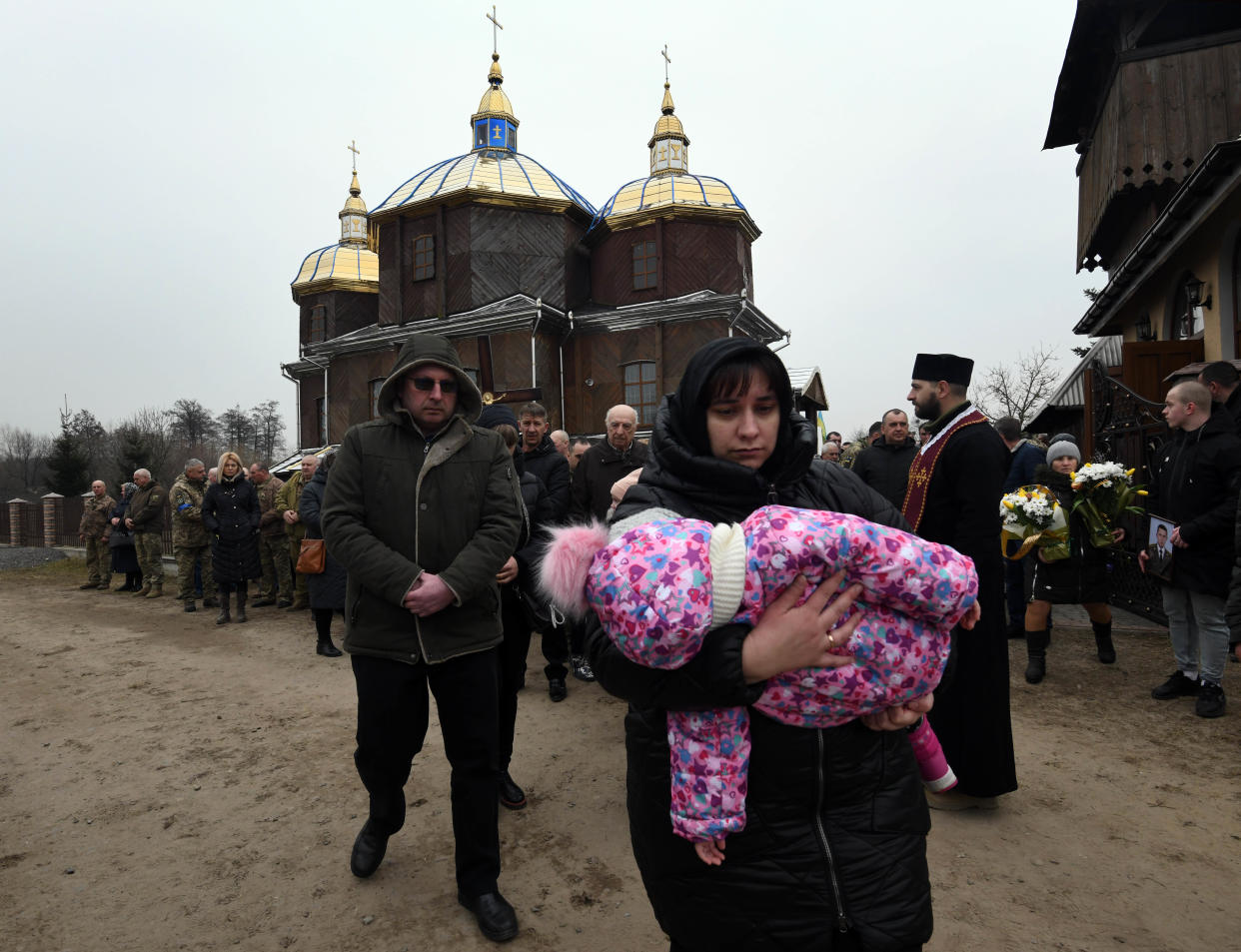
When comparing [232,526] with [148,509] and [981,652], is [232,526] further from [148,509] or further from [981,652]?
[981,652]

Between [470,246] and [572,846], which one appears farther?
[470,246]

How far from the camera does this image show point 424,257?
73.3ft

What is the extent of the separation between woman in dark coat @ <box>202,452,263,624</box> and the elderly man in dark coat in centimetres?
868

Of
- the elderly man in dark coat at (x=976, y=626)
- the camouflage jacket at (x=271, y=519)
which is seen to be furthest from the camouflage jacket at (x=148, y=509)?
the elderly man in dark coat at (x=976, y=626)

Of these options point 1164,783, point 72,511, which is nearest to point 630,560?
point 1164,783

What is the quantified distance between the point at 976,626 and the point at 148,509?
12.9 meters

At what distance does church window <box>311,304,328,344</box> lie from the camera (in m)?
26.3

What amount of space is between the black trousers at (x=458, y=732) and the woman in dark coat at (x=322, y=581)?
4.52 metres

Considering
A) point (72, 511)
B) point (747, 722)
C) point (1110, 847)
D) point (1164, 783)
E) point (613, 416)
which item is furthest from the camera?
point (72, 511)

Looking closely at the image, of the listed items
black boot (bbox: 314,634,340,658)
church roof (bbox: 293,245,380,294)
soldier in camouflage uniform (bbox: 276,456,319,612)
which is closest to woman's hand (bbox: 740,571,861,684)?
black boot (bbox: 314,634,340,658)

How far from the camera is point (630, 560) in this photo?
139cm

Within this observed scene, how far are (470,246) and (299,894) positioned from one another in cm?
2060

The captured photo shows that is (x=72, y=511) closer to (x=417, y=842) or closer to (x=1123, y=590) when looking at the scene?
(x=417, y=842)

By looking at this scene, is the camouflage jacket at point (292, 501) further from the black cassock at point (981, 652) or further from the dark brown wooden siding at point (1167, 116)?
the dark brown wooden siding at point (1167, 116)
